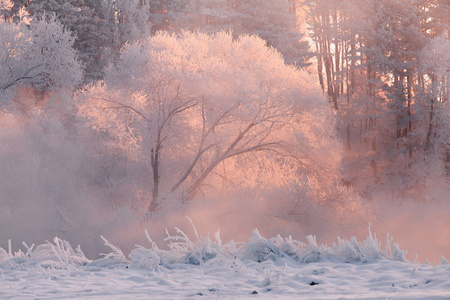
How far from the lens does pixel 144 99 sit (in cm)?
2177

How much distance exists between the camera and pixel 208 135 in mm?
23500

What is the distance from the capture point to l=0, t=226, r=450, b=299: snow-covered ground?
15.4 feet

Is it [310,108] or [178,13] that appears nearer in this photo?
[310,108]

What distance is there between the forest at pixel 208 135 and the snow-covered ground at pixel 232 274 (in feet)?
49.8

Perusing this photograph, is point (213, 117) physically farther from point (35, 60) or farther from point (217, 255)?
point (217, 255)

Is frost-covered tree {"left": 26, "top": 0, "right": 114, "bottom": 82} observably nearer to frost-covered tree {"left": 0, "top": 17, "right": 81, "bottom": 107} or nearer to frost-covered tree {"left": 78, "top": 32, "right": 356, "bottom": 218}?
frost-covered tree {"left": 0, "top": 17, "right": 81, "bottom": 107}

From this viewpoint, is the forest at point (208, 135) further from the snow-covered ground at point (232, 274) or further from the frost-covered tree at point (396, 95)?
the snow-covered ground at point (232, 274)

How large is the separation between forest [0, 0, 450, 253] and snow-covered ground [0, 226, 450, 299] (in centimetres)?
1519

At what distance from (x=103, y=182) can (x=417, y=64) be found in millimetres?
23493

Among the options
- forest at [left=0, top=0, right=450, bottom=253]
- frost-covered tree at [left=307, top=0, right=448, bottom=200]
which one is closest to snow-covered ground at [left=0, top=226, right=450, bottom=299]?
forest at [left=0, top=0, right=450, bottom=253]

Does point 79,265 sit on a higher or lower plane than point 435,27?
lower

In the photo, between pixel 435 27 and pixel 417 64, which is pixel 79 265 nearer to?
pixel 417 64

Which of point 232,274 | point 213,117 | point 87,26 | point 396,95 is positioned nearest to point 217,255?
point 232,274

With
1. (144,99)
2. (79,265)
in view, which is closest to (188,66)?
(144,99)
